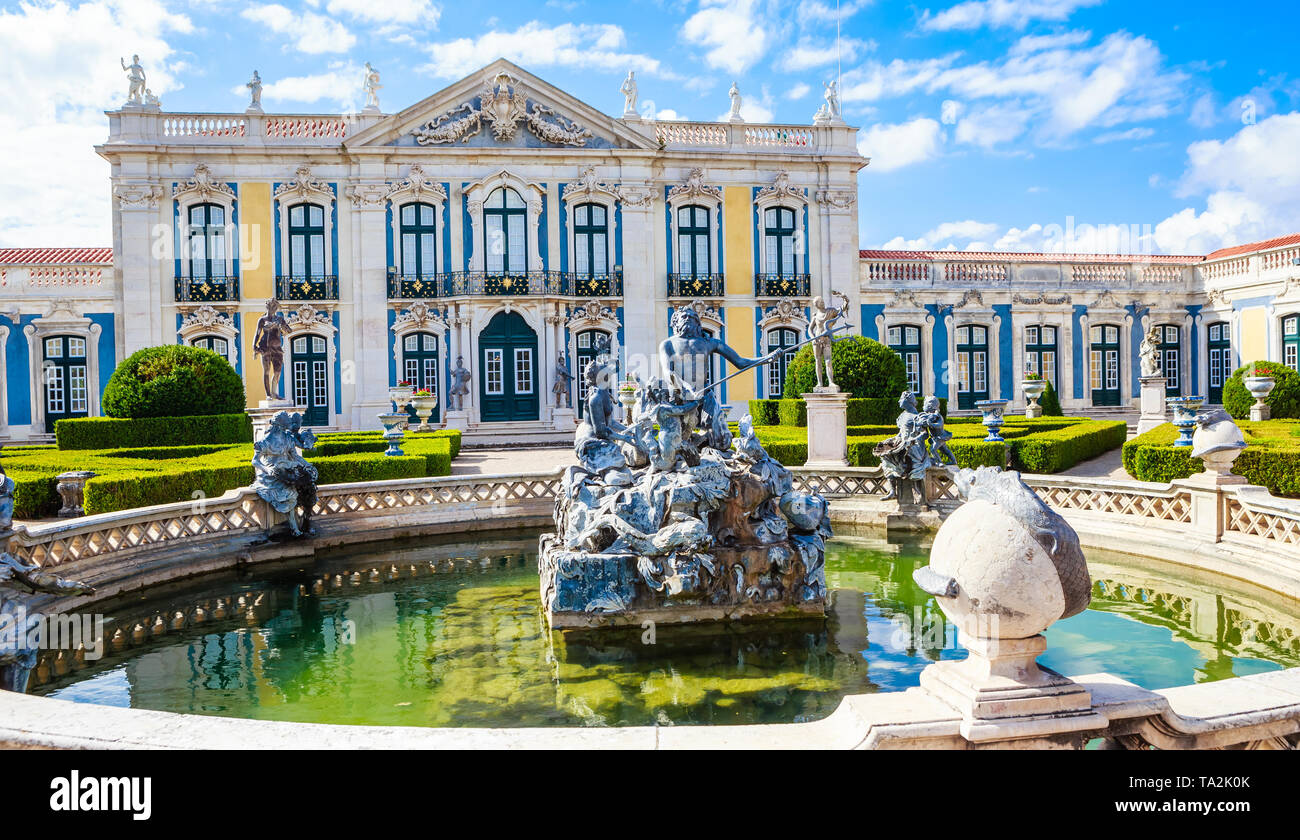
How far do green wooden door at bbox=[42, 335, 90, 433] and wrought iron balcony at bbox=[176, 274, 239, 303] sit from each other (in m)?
3.06

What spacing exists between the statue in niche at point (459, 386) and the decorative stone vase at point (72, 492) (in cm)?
1531

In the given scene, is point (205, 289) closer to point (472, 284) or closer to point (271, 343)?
point (472, 284)

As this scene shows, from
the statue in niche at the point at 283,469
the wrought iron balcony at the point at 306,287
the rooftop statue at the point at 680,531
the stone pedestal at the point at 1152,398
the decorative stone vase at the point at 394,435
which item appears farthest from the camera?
the wrought iron balcony at the point at 306,287

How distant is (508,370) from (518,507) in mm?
15195

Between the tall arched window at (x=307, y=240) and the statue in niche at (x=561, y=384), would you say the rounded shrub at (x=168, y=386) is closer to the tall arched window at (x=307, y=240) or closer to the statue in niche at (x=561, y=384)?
the tall arched window at (x=307, y=240)

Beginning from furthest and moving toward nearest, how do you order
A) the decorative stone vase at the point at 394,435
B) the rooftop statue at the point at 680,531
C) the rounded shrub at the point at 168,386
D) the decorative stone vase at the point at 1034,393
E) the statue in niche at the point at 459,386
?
1. the statue in niche at the point at 459,386
2. the decorative stone vase at the point at 1034,393
3. the rounded shrub at the point at 168,386
4. the decorative stone vase at the point at 394,435
5. the rooftop statue at the point at 680,531

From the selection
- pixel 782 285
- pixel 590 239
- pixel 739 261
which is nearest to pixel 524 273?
pixel 590 239

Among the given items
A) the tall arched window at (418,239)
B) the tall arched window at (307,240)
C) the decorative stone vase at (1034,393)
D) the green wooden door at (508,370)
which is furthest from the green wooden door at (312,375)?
the decorative stone vase at (1034,393)

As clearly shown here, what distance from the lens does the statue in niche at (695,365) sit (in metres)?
7.99
